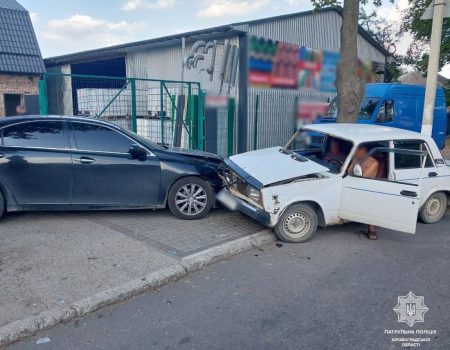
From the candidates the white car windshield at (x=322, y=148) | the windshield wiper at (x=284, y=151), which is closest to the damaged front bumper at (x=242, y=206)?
the windshield wiper at (x=284, y=151)

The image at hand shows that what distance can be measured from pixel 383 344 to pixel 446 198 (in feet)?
13.7

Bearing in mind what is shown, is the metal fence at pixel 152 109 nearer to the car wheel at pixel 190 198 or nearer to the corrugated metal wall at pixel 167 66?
the corrugated metal wall at pixel 167 66

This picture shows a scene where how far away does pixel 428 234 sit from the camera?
223 inches

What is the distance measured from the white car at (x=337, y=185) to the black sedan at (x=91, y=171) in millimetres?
616

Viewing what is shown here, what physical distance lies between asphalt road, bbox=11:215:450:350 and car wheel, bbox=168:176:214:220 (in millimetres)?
1347

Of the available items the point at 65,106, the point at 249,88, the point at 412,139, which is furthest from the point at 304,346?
the point at 65,106

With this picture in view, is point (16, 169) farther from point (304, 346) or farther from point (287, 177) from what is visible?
point (304, 346)

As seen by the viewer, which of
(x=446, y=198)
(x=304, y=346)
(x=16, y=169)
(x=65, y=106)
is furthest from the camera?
(x=65, y=106)

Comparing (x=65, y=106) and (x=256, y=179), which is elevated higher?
(x=65, y=106)

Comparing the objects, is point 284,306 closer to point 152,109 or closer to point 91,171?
point 91,171

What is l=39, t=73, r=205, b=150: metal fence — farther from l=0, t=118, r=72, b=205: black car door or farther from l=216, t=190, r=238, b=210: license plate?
l=216, t=190, r=238, b=210: license plate

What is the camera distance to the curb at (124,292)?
3.03 m

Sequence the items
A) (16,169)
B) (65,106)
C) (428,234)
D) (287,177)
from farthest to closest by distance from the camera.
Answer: (65,106) < (428,234) < (16,169) < (287,177)

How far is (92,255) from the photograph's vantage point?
4398 mm
